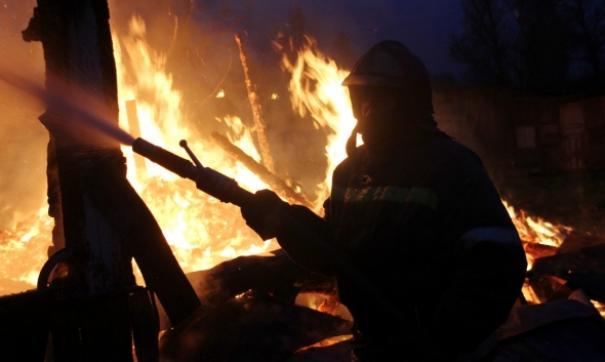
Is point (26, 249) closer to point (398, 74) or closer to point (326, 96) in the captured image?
point (326, 96)

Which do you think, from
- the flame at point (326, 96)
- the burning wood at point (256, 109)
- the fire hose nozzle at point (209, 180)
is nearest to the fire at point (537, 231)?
the flame at point (326, 96)

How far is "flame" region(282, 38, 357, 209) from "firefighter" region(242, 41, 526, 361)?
5.30 meters

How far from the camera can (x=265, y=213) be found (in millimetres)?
2676

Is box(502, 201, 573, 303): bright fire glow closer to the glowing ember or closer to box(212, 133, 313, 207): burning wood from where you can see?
box(212, 133, 313, 207): burning wood

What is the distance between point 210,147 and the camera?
855 cm

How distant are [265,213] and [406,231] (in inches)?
31.9

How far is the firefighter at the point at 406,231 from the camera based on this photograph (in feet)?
6.91

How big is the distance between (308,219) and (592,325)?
105 inches

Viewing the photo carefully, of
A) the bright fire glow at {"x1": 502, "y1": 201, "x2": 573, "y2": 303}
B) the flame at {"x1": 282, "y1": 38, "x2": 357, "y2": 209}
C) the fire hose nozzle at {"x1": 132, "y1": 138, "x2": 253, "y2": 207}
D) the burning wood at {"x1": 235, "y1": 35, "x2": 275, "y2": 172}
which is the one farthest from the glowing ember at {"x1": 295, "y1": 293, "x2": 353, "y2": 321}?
the burning wood at {"x1": 235, "y1": 35, "x2": 275, "y2": 172}

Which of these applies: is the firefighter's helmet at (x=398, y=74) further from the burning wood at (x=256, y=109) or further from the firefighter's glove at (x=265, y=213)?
the burning wood at (x=256, y=109)

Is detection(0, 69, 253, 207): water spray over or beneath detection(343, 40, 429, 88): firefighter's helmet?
beneath

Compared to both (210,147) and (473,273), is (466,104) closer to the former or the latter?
(210,147)

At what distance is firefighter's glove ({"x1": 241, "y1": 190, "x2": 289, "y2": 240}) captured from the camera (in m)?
2.67

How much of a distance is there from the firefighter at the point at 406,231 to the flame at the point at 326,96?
530cm
